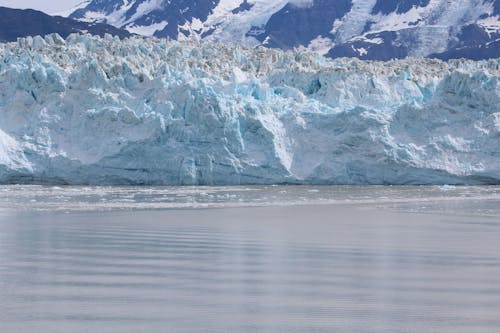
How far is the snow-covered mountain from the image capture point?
2721 inches

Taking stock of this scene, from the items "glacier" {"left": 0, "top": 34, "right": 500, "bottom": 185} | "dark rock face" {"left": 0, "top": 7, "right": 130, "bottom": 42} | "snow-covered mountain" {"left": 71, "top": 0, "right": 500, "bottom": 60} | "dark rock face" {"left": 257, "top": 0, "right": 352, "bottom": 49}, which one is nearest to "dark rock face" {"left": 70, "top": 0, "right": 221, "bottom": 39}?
"snow-covered mountain" {"left": 71, "top": 0, "right": 500, "bottom": 60}

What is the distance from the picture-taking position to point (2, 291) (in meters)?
6.76

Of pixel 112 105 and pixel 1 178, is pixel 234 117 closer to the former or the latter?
pixel 112 105

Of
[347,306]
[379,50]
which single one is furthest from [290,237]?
[379,50]

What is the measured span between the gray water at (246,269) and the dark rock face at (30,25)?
127 ft

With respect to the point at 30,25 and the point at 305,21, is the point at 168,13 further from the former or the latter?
the point at 30,25

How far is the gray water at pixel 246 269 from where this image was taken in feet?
19.5

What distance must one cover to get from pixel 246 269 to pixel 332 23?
71.6 meters

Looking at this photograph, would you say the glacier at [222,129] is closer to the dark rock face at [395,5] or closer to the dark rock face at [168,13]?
the dark rock face at [395,5]

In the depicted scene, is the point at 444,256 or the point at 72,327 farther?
the point at 444,256

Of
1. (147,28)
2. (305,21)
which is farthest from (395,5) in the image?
(147,28)

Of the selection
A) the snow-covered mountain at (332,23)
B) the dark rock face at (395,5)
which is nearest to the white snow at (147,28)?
the snow-covered mountain at (332,23)

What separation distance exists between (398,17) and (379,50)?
852cm

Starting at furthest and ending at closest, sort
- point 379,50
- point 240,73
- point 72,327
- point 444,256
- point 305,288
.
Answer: point 379,50
point 240,73
point 444,256
point 305,288
point 72,327
